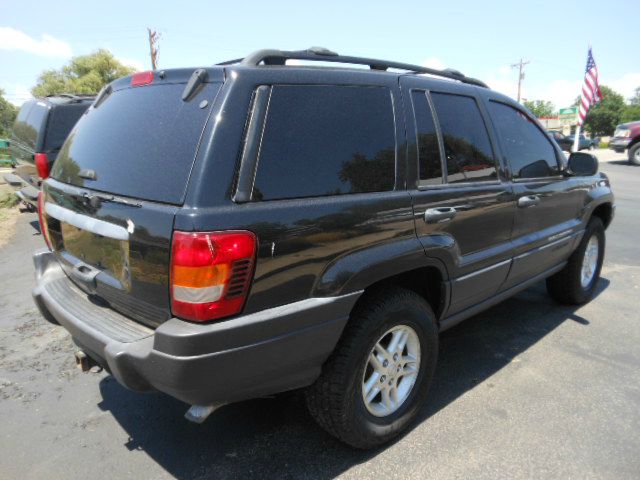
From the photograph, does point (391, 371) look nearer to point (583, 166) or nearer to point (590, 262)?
point (583, 166)

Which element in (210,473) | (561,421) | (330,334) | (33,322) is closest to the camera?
(330,334)

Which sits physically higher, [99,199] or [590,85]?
[590,85]

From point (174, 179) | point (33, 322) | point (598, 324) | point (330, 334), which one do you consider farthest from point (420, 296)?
point (33, 322)

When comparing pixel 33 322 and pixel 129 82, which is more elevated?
pixel 129 82

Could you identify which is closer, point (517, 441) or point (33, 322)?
point (517, 441)

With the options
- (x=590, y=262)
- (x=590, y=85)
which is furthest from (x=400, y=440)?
(x=590, y=85)

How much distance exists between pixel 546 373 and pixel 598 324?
1.21m

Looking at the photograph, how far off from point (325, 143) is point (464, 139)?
3.93 ft

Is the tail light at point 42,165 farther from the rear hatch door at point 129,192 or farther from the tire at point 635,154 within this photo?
the tire at point 635,154

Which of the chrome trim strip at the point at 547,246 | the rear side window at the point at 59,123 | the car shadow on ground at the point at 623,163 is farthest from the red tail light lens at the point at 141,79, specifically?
the car shadow on ground at the point at 623,163

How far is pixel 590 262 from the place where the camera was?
4.58 metres

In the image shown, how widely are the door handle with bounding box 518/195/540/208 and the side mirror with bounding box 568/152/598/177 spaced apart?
2.39 ft

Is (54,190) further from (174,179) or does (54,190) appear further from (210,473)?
(210,473)

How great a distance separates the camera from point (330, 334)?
207 cm
